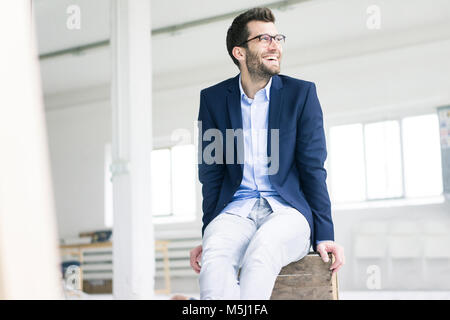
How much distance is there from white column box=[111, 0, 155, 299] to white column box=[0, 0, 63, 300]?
301 centimetres

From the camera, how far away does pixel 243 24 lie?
1.69m

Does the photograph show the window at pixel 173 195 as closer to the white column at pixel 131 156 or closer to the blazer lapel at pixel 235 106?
the white column at pixel 131 156

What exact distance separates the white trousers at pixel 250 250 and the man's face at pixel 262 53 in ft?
1.31

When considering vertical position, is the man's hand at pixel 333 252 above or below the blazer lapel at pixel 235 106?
below

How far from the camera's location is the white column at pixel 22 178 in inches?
11.2

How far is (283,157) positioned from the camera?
157 cm

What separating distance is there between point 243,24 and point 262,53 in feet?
0.34

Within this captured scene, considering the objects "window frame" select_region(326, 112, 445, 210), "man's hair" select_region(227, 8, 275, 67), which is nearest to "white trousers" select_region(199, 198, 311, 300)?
"man's hair" select_region(227, 8, 275, 67)

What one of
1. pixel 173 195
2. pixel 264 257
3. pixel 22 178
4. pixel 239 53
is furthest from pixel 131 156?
pixel 22 178

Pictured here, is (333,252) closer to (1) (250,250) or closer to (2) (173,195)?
(1) (250,250)

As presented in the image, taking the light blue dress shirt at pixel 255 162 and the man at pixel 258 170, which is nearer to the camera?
the man at pixel 258 170

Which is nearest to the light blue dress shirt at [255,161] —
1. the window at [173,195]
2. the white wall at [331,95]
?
the white wall at [331,95]

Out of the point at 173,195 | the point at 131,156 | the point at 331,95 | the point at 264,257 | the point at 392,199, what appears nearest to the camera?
the point at 264,257

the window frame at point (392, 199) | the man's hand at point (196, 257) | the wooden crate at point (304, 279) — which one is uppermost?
the window frame at point (392, 199)
